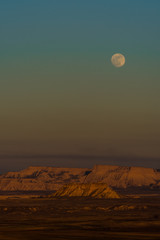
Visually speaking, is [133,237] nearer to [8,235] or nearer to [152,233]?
[152,233]

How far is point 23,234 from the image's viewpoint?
171875 mm

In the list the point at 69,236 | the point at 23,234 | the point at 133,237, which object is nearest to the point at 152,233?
the point at 133,237

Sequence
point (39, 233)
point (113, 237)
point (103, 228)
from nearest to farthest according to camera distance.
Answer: point (113, 237), point (39, 233), point (103, 228)

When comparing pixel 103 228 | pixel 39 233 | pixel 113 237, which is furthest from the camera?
pixel 103 228

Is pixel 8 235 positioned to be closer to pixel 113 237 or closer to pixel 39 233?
pixel 39 233

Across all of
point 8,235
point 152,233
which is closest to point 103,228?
point 152,233

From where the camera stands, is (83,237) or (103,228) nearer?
(83,237)

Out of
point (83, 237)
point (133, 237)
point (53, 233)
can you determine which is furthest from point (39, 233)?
point (133, 237)

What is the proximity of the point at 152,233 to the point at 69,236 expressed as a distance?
29.1m

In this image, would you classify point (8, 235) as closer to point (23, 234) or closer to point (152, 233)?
point (23, 234)

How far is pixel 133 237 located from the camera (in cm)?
16250

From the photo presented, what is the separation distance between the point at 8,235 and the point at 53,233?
15697 mm

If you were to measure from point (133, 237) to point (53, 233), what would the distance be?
1091 inches

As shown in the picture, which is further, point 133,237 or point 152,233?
point 152,233
